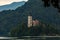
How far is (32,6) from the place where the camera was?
36.6 ft

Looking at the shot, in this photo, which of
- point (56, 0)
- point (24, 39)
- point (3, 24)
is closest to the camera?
point (56, 0)

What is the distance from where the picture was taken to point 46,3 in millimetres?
1173

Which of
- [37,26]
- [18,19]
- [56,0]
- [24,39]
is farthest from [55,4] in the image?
[18,19]

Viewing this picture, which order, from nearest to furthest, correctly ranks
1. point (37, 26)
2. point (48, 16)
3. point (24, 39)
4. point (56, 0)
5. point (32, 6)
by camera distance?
point (56, 0)
point (24, 39)
point (37, 26)
point (48, 16)
point (32, 6)

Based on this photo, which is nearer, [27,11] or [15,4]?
[15,4]

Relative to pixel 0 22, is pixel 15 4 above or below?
above

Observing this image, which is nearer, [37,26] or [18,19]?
[37,26]

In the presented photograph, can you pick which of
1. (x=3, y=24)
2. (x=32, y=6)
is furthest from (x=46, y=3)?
(x=32, y=6)

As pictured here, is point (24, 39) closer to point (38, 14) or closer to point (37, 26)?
point (37, 26)

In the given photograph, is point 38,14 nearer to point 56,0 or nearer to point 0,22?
point 0,22

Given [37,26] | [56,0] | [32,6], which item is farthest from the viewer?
[32,6]

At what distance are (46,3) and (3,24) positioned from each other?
336 inches

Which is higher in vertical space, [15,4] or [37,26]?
[15,4]

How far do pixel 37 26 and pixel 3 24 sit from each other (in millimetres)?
2840
